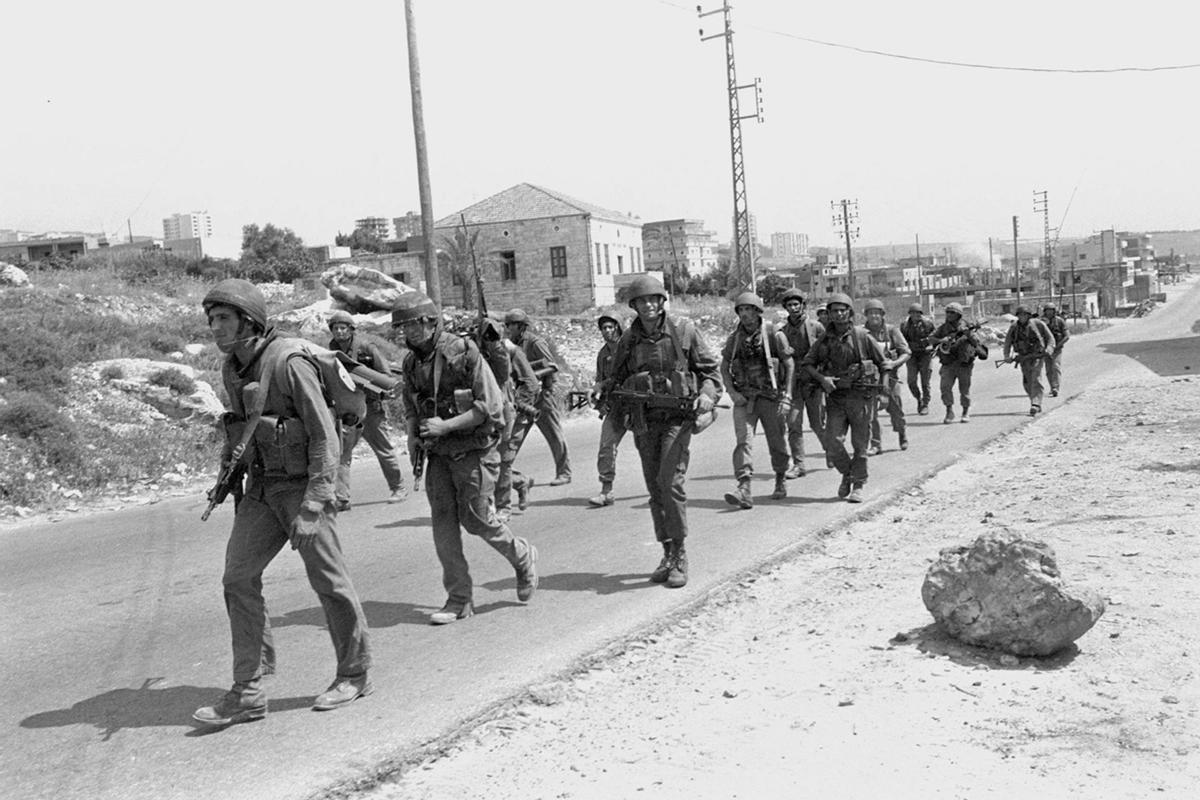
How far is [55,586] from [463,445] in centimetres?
377

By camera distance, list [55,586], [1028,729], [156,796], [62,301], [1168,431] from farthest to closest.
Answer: [62,301] → [1168,431] → [55,586] → [1028,729] → [156,796]

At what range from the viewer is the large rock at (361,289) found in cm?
2703

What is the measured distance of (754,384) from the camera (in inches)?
395

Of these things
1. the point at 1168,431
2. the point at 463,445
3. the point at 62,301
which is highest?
the point at 62,301

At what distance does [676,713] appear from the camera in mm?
4766

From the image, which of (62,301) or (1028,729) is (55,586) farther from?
(62,301)

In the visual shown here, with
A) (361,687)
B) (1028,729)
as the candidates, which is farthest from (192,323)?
(1028,729)

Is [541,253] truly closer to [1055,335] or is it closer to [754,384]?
[1055,335]

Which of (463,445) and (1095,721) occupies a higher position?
(463,445)

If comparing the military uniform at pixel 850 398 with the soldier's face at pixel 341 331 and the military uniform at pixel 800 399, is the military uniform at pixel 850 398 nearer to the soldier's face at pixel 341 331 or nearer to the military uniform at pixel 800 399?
the military uniform at pixel 800 399

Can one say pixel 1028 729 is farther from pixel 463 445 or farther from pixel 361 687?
pixel 463 445

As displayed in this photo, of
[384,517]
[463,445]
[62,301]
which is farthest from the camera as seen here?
[62,301]

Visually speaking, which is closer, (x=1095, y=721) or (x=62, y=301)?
(x=1095, y=721)

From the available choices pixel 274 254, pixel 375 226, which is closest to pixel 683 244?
pixel 375 226
